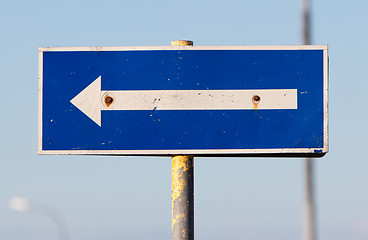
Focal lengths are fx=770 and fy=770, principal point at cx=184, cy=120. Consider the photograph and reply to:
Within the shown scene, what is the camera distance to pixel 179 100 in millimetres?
4430

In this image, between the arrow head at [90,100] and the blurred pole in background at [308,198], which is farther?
the blurred pole in background at [308,198]

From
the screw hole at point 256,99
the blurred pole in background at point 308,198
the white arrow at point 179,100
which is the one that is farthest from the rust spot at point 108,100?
the blurred pole in background at point 308,198

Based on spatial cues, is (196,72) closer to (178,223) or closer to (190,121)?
(190,121)

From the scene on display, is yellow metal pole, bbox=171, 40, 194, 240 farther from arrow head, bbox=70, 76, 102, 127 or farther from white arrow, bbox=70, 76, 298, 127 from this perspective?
arrow head, bbox=70, 76, 102, 127

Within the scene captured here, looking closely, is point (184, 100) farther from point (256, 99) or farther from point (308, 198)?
point (308, 198)

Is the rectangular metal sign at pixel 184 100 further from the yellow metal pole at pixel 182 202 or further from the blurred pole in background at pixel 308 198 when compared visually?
the blurred pole in background at pixel 308 198

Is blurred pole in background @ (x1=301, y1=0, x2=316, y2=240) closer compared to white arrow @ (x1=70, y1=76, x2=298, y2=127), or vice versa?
white arrow @ (x1=70, y1=76, x2=298, y2=127)

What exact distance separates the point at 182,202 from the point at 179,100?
0.60 meters

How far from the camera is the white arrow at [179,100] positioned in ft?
14.5

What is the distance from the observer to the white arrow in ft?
14.5

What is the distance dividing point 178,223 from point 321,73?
1196 mm

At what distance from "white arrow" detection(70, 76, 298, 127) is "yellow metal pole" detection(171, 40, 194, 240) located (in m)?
0.39

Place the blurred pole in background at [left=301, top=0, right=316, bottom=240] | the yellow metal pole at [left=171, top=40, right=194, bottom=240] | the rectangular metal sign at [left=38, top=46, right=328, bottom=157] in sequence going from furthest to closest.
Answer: the blurred pole in background at [left=301, top=0, right=316, bottom=240] → the rectangular metal sign at [left=38, top=46, right=328, bottom=157] → the yellow metal pole at [left=171, top=40, right=194, bottom=240]

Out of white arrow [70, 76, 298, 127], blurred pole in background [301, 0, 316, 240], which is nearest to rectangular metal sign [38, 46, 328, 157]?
white arrow [70, 76, 298, 127]
